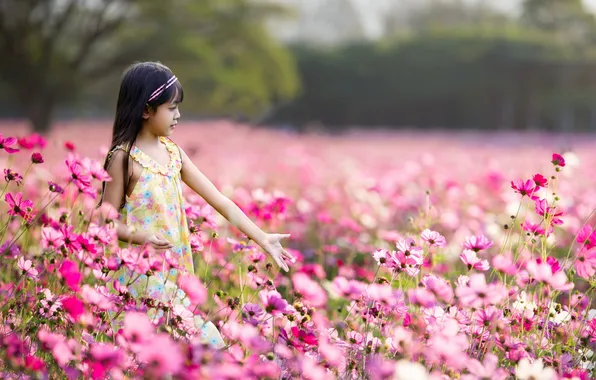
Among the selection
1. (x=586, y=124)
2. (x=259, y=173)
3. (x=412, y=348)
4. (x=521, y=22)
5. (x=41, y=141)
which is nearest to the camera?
(x=412, y=348)

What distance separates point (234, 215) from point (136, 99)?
455mm

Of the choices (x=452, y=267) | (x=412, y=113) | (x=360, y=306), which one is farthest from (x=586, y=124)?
(x=360, y=306)

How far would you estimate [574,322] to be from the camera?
7.22 feet

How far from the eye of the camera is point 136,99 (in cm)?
220

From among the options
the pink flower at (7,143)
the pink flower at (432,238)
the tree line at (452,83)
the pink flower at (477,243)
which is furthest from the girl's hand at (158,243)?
the tree line at (452,83)

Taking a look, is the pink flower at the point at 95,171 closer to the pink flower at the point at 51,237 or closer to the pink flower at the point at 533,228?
the pink flower at the point at 51,237

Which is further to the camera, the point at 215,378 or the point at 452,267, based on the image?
the point at 452,267

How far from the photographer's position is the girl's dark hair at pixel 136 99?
2.19 meters

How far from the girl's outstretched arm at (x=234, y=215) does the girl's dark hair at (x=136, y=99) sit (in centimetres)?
19

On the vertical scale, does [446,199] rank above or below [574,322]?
below

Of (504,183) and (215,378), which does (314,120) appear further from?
(215,378)

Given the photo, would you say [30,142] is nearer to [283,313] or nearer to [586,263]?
[283,313]

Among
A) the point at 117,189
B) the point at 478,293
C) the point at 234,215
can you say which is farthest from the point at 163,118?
the point at 478,293

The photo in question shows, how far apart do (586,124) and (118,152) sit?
98.6 feet
